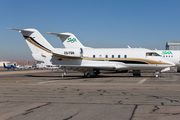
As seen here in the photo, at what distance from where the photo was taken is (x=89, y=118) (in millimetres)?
6660

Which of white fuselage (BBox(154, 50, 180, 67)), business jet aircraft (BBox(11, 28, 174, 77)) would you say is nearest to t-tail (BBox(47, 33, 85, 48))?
business jet aircraft (BBox(11, 28, 174, 77))

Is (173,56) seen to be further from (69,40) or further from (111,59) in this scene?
(69,40)

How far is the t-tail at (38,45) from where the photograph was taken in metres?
26.8

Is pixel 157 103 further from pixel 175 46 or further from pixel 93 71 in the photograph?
pixel 175 46

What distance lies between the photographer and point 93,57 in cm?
2625

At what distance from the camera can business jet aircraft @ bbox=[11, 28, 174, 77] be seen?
2497cm

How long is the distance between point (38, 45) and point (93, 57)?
7072 mm

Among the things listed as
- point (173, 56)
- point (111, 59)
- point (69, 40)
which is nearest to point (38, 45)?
point (111, 59)

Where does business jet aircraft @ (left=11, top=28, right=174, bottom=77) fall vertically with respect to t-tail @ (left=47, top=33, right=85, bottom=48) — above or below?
below

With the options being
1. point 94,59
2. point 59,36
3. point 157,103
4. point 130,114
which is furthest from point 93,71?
point 130,114

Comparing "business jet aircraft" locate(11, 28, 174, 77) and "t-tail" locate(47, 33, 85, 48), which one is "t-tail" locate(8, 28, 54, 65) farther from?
"t-tail" locate(47, 33, 85, 48)

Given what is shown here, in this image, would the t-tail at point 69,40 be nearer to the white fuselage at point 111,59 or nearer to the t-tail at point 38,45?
the t-tail at point 38,45

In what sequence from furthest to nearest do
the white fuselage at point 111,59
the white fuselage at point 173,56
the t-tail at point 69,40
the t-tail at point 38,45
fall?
the t-tail at point 69,40, the white fuselage at point 173,56, the t-tail at point 38,45, the white fuselage at point 111,59

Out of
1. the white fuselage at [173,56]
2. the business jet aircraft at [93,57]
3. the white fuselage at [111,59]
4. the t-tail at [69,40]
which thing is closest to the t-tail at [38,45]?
the business jet aircraft at [93,57]
